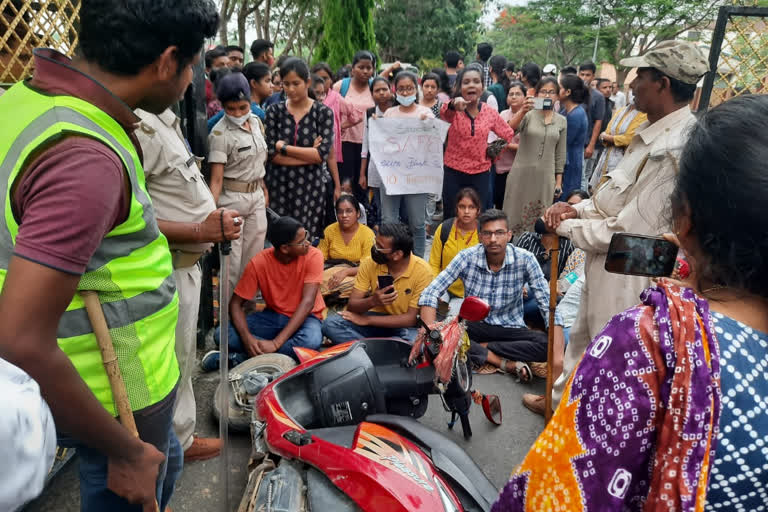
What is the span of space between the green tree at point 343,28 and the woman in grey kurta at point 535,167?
694 centimetres

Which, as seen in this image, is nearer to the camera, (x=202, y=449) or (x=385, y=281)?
(x=202, y=449)

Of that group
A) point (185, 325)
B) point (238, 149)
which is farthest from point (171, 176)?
point (238, 149)

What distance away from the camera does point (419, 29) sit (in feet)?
71.2

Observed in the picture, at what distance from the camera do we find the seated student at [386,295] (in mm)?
3943

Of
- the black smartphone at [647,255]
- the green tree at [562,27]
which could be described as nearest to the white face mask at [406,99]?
the black smartphone at [647,255]

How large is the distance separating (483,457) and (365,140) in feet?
12.8

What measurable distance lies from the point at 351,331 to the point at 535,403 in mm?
1336

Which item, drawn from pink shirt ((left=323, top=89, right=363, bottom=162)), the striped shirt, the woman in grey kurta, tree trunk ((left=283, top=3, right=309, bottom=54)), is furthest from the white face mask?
tree trunk ((left=283, top=3, right=309, bottom=54))

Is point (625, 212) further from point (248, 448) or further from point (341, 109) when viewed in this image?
point (341, 109)

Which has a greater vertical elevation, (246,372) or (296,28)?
(296,28)

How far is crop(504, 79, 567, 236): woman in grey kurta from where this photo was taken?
236 inches

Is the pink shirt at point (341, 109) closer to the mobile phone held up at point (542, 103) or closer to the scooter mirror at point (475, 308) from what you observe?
the mobile phone held up at point (542, 103)

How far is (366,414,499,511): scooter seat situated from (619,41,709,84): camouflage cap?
6.23ft

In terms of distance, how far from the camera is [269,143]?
15.1 ft
